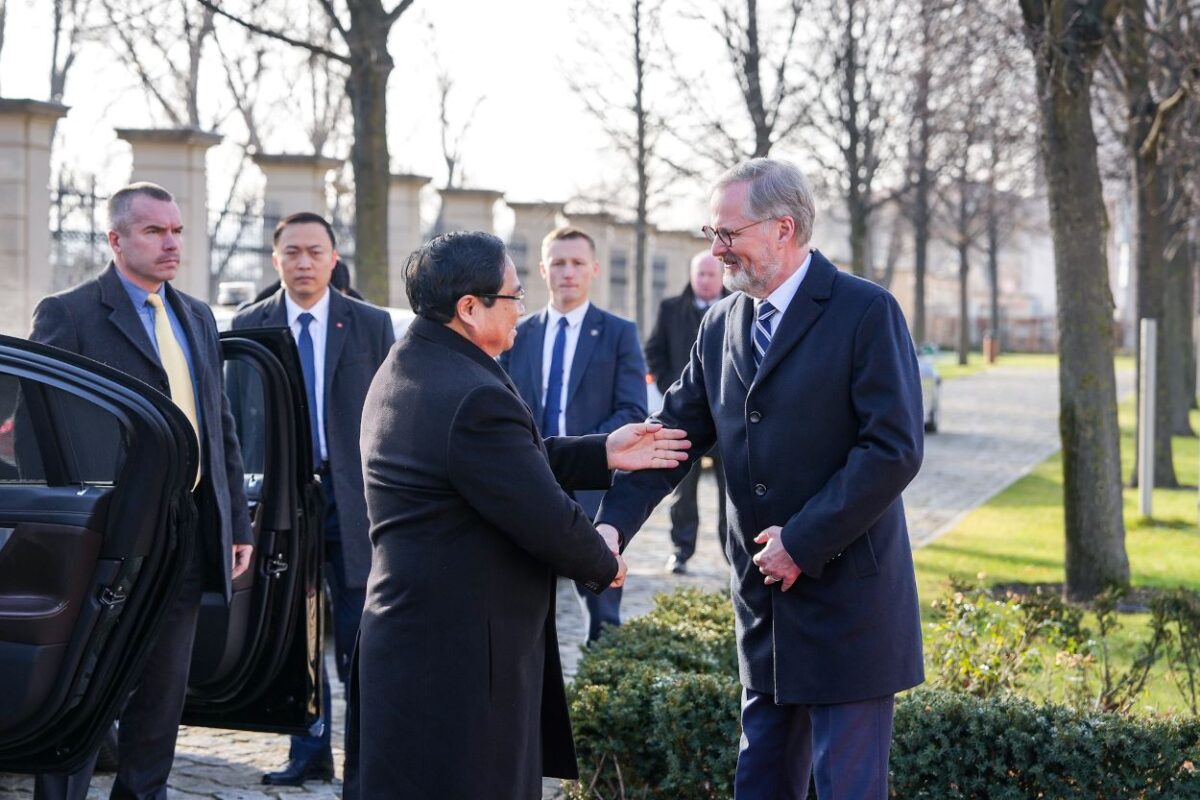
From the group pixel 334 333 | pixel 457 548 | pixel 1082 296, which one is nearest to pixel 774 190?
pixel 457 548

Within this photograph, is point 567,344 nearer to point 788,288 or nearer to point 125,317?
point 125,317

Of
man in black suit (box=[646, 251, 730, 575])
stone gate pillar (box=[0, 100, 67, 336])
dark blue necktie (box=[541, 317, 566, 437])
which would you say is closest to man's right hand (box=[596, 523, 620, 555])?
dark blue necktie (box=[541, 317, 566, 437])

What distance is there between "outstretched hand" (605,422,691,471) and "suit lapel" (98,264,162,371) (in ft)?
5.27

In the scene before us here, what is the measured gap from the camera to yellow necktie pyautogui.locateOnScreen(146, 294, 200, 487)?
500 cm

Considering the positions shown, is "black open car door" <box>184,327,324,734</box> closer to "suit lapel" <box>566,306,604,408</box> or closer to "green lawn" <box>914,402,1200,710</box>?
"suit lapel" <box>566,306,604,408</box>

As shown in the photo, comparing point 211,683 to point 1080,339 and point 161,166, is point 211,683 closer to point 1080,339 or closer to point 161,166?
point 1080,339

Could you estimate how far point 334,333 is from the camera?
621 centimetres

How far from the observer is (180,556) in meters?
4.54

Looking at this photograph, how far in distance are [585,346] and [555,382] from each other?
0.26 m

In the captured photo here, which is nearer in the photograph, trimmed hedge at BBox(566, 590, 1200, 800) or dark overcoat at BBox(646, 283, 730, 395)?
trimmed hedge at BBox(566, 590, 1200, 800)

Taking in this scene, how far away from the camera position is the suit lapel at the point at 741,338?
407 centimetres

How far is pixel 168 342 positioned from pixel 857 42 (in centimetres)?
1774

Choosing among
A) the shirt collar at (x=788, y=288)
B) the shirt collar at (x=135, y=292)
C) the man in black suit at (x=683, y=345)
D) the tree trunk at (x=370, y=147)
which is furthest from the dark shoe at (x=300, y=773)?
the tree trunk at (x=370, y=147)

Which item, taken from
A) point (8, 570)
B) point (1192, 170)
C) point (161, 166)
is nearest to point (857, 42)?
point (1192, 170)
